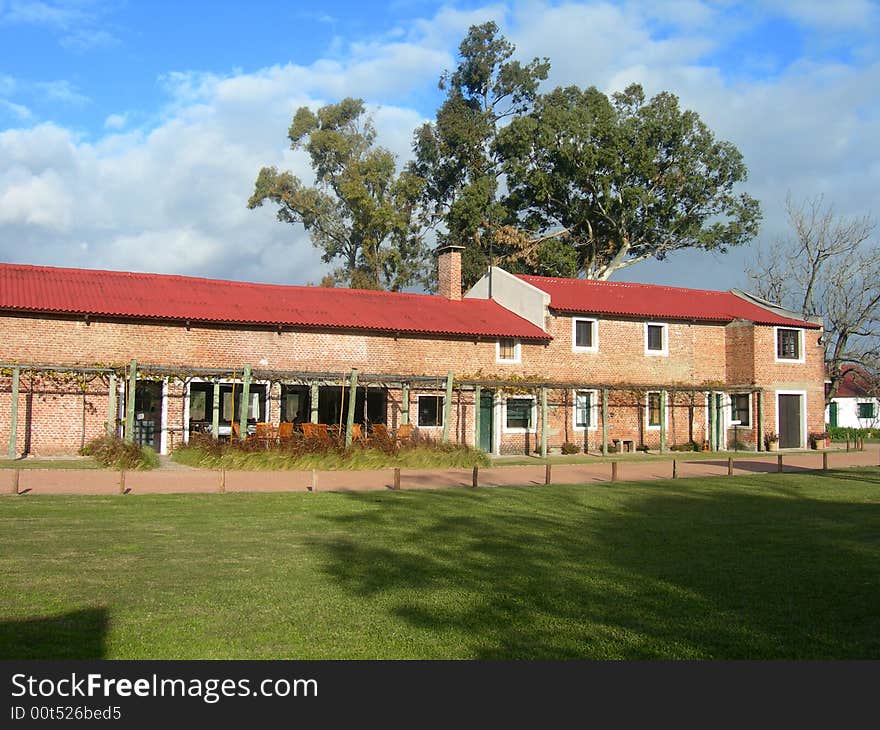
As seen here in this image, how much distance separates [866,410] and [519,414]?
32.0 m

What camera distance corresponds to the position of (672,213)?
44.7 metres

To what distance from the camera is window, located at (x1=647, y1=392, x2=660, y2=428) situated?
3328 cm

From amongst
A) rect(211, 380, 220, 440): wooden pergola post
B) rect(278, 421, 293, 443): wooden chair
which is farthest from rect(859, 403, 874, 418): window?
rect(211, 380, 220, 440): wooden pergola post

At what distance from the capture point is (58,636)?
682cm

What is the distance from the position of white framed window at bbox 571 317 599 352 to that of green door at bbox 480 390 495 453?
446 cm

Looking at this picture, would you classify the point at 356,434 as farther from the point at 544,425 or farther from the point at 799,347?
the point at 799,347

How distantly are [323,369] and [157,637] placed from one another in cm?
2133

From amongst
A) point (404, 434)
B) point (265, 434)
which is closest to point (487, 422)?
point (404, 434)

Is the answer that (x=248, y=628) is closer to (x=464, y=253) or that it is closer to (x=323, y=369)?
(x=323, y=369)

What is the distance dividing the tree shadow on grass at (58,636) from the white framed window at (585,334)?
26.3 metres

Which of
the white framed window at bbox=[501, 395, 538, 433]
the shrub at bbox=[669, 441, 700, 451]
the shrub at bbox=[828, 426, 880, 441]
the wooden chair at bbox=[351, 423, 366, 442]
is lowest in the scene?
the shrub at bbox=[669, 441, 700, 451]

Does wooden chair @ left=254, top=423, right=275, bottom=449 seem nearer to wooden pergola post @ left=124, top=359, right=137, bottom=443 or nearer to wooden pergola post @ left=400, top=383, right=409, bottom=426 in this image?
wooden pergola post @ left=124, top=359, right=137, bottom=443

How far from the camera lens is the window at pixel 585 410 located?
105 ft

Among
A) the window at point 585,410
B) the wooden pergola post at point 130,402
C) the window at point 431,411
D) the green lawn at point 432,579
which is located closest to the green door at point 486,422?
the window at point 431,411
